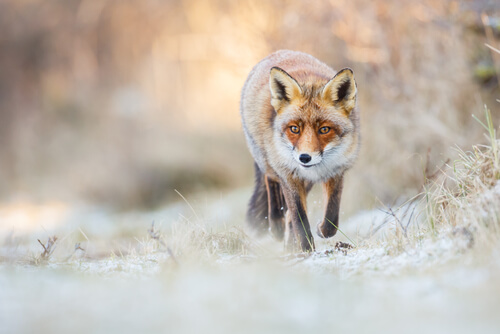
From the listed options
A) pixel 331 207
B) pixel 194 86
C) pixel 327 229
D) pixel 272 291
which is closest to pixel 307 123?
pixel 331 207

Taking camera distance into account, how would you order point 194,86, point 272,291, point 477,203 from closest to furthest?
point 272,291, point 477,203, point 194,86

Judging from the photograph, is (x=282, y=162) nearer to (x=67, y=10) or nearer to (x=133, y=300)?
(x=133, y=300)

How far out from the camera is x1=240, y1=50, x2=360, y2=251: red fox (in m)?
4.32

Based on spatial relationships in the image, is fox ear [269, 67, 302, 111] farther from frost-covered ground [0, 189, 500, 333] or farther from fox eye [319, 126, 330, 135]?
frost-covered ground [0, 189, 500, 333]

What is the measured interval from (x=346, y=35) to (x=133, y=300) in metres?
8.60

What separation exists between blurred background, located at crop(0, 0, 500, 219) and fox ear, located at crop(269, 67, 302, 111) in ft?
16.0

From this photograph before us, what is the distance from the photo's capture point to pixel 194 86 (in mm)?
14914

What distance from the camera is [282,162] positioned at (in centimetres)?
462

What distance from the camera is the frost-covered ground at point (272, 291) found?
8.13 feet

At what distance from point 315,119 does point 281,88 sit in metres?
0.44

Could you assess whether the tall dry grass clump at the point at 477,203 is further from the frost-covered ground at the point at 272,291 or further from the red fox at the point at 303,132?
the red fox at the point at 303,132

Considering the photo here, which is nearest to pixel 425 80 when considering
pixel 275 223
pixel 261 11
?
pixel 261 11

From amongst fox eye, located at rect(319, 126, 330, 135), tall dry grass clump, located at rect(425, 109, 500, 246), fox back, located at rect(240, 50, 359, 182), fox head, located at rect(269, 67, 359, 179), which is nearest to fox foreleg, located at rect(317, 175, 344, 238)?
fox back, located at rect(240, 50, 359, 182)

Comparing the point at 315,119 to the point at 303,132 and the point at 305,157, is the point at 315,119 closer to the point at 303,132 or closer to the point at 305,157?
the point at 303,132
